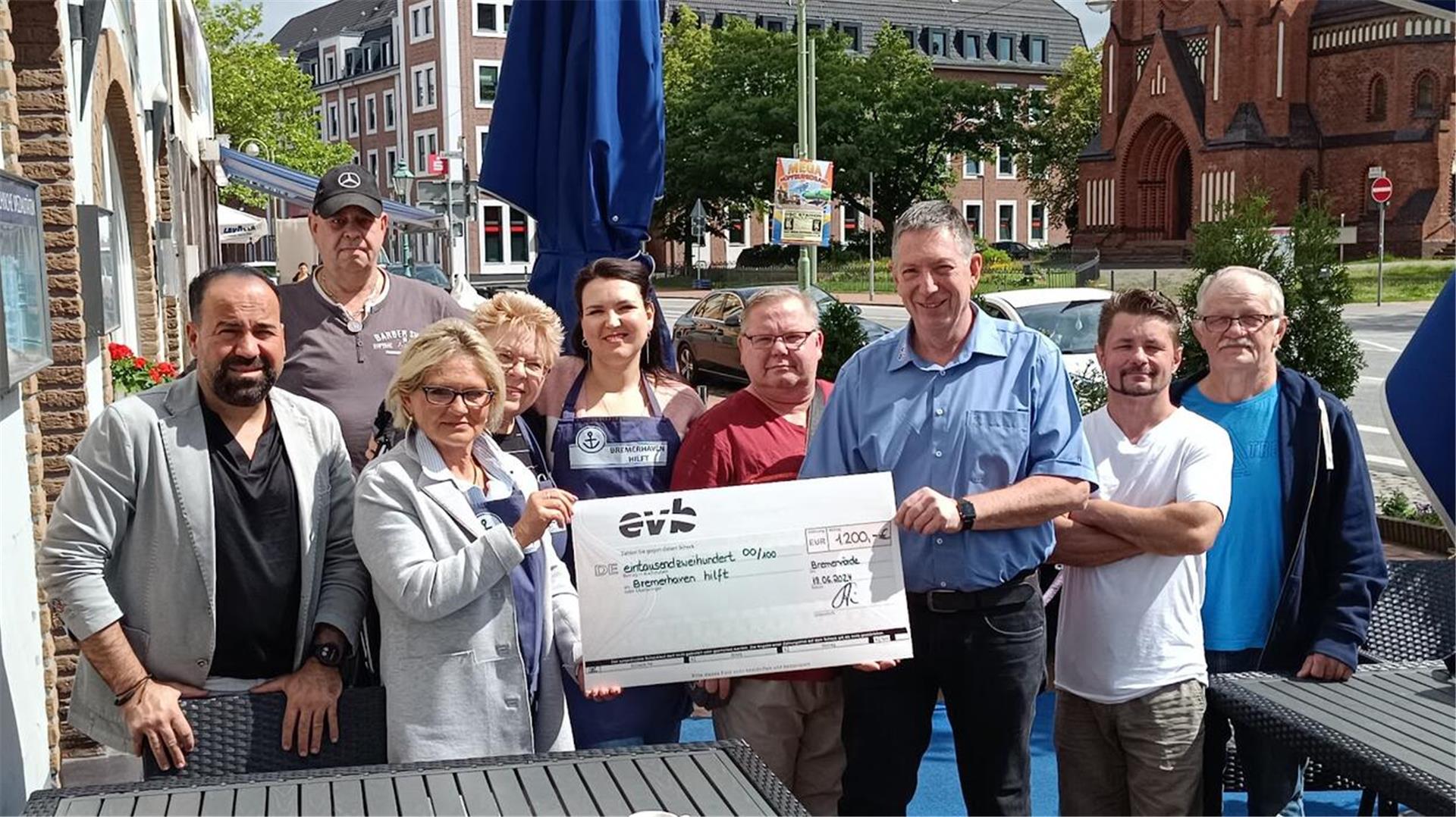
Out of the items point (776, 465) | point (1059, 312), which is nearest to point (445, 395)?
point (776, 465)

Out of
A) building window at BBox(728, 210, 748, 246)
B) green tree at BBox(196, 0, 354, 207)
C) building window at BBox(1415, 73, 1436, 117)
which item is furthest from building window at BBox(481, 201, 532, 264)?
building window at BBox(1415, 73, 1436, 117)

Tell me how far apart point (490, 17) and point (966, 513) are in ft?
240

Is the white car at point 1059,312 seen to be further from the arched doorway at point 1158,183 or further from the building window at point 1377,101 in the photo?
the arched doorway at point 1158,183

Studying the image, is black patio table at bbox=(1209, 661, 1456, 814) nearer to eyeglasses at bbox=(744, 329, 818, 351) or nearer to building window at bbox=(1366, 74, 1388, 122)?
eyeglasses at bbox=(744, 329, 818, 351)

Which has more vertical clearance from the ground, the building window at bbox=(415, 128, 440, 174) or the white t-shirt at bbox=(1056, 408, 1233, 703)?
the building window at bbox=(415, 128, 440, 174)

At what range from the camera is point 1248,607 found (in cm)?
415

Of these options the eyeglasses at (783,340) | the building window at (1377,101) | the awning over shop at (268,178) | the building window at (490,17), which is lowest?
the eyeglasses at (783,340)

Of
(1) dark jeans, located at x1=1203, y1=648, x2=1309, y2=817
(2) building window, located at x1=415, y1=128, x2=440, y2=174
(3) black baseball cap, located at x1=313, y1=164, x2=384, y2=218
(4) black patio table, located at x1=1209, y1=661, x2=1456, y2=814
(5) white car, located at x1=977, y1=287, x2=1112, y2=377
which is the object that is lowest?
(1) dark jeans, located at x1=1203, y1=648, x2=1309, y2=817

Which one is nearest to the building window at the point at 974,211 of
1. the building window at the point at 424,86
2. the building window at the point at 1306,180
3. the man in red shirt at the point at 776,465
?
the building window at the point at 1306,180

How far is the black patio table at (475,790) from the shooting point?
2869 mm

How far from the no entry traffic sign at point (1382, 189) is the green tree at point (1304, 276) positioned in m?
31.9

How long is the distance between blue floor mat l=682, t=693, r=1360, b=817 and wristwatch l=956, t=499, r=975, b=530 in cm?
152

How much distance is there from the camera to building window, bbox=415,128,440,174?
7519 cm

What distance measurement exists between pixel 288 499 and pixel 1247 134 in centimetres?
5458
